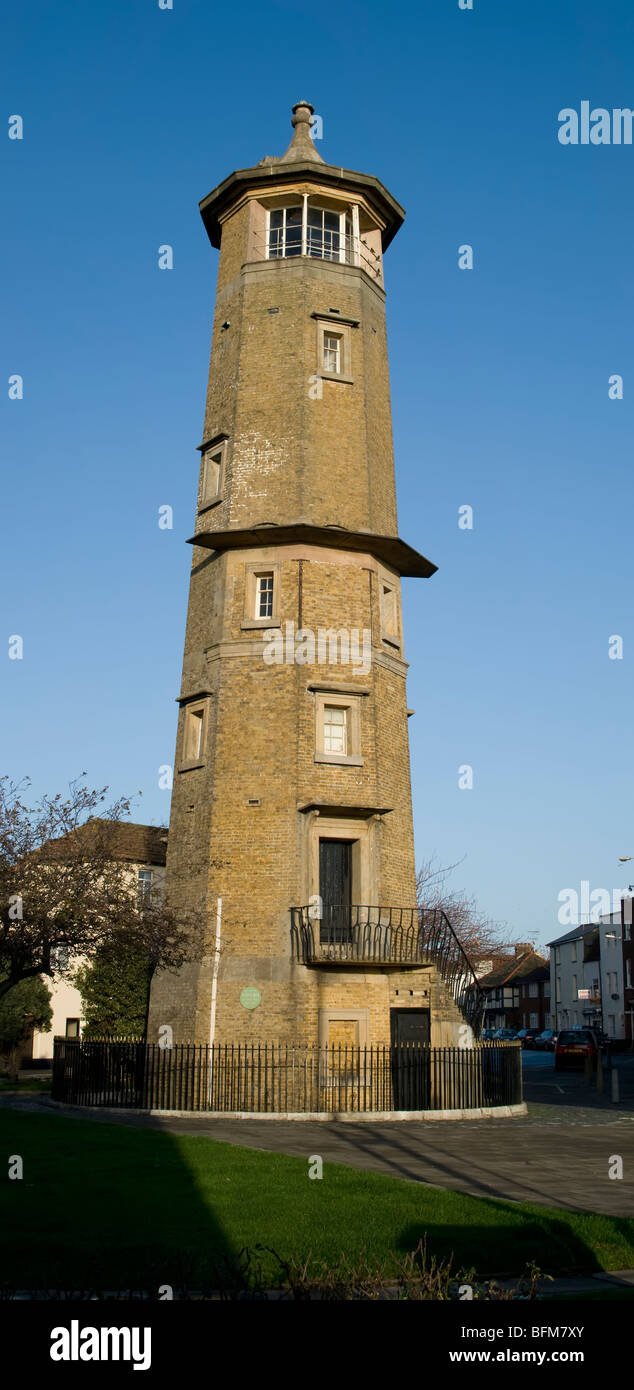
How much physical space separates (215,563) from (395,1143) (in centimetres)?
1425

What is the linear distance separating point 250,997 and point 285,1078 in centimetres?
182

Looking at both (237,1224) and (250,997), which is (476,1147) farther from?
(237,1224)

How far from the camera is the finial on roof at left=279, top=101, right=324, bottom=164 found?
29.8 meters

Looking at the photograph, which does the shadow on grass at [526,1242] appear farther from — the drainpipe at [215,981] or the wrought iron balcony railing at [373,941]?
the drainpipe at [215,981]

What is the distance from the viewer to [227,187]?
2962 centimetres

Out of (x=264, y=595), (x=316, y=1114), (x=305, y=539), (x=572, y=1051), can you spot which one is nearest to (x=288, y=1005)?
(x=316, y=1114)

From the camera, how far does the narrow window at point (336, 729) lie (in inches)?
1015

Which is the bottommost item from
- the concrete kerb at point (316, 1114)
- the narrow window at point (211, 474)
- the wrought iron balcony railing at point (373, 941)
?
the concrete kerb at point (316, 1114)

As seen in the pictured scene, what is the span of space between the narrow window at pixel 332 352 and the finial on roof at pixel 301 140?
4311 mm

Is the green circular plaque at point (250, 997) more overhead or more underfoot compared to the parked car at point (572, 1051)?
more overhead

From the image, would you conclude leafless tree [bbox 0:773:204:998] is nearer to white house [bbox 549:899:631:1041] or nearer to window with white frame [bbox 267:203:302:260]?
window with white frame [bbox 267:203:302:260]

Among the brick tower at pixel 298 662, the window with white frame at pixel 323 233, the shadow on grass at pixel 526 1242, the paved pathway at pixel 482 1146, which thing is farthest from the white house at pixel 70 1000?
the shadow on grass at pixel 526 1242

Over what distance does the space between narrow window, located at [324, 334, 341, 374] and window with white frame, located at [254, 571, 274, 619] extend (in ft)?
18.3
